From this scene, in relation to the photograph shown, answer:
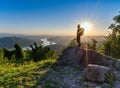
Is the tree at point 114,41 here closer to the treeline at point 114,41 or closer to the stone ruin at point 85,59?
the treeline at point 114,41

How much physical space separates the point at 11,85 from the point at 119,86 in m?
4.93

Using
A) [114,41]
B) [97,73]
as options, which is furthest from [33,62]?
[114,41]

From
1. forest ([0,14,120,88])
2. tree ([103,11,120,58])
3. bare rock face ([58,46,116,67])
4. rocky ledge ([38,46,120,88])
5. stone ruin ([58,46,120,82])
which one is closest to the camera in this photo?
rocky ledge ([38,46,120,88])

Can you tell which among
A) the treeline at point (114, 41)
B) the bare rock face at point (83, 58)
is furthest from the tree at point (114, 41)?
the bare rock face at point (83, 58)

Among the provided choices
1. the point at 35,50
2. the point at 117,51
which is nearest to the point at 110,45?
the point at 117,51

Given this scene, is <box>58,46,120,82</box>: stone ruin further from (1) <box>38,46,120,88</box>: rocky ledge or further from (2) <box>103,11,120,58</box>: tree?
(2) <box>103,11,120,58</box>: tree

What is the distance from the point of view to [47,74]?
11.7m

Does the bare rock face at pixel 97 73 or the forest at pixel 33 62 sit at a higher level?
the bare rock face at pixel 97 73

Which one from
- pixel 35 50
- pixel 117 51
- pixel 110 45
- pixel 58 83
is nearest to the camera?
pixel 58 83

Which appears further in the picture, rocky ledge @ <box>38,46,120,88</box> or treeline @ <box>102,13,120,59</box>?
treeline @ <box>102,13,120,59</box>

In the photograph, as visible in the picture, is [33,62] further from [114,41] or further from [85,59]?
[114,41]

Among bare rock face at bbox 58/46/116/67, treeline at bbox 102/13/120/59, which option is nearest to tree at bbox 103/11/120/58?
treeline at bbox 102/13/120/59

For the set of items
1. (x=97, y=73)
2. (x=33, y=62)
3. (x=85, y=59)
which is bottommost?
(x=33, y=62)

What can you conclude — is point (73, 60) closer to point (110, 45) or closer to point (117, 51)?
point (117, 51)
